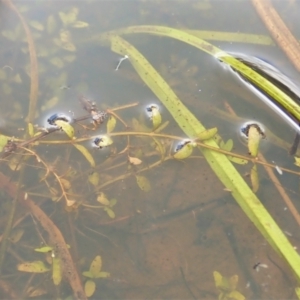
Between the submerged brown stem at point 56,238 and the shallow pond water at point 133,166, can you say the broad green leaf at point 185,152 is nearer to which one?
the shallow pond water at point 133,166

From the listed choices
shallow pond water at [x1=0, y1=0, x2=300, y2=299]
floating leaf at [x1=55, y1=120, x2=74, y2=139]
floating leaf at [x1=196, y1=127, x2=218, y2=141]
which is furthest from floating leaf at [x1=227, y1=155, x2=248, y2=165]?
floating leaf at [x1=55, y1=120, x2=74, y2=139]

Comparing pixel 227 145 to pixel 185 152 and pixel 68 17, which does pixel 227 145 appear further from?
pixel 68 17

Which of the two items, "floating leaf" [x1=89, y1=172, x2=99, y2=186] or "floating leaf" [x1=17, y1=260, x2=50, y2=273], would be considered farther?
"floating leaf" [x1=89, y1=172, x2=99, y2=186]

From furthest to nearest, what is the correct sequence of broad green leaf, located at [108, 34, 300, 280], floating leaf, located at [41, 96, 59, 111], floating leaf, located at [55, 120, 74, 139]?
floating leaf, located at [41, 96, 59, 111] → floating leaf, located at [55, 120, 74, 139] → broad green leaf, located at [108, 34, 300, 280]

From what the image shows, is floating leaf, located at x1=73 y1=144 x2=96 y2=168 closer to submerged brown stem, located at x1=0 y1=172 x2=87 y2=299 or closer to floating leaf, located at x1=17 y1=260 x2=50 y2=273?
submerged brown stem, located at x1=0 y1=172 x2=87 y2=299

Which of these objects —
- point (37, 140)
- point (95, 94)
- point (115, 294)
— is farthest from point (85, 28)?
point (115, 294)

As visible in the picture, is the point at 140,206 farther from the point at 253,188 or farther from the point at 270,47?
the point at 270,47
